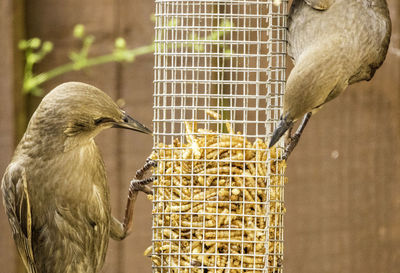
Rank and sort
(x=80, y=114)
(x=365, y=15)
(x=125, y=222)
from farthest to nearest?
(x=125, y=222)
(x=365, y=15)
(x=80, y=114)

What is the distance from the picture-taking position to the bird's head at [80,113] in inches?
173

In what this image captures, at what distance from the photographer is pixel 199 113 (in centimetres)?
524

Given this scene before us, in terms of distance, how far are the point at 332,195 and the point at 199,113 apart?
919 millimetres

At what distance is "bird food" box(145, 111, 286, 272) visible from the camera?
4.48 metres

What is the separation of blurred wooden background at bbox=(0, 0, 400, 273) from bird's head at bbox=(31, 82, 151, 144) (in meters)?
0.83

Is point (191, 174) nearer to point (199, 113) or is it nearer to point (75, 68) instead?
point (199, 113)

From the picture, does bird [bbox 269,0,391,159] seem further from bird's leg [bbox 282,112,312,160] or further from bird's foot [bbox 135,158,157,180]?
bird's foot [bbox 135,158,157,180]

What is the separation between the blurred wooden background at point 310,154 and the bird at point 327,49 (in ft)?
1.58

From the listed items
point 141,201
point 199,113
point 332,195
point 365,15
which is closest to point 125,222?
point 141,201

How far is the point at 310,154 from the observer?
5.41 metres

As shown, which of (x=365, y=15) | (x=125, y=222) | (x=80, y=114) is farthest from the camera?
(x=125, y=222)

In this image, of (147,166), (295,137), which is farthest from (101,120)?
(295,137)

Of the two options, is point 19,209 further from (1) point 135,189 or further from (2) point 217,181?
(2) point 217,181

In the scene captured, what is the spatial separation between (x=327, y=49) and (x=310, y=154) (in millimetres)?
944
